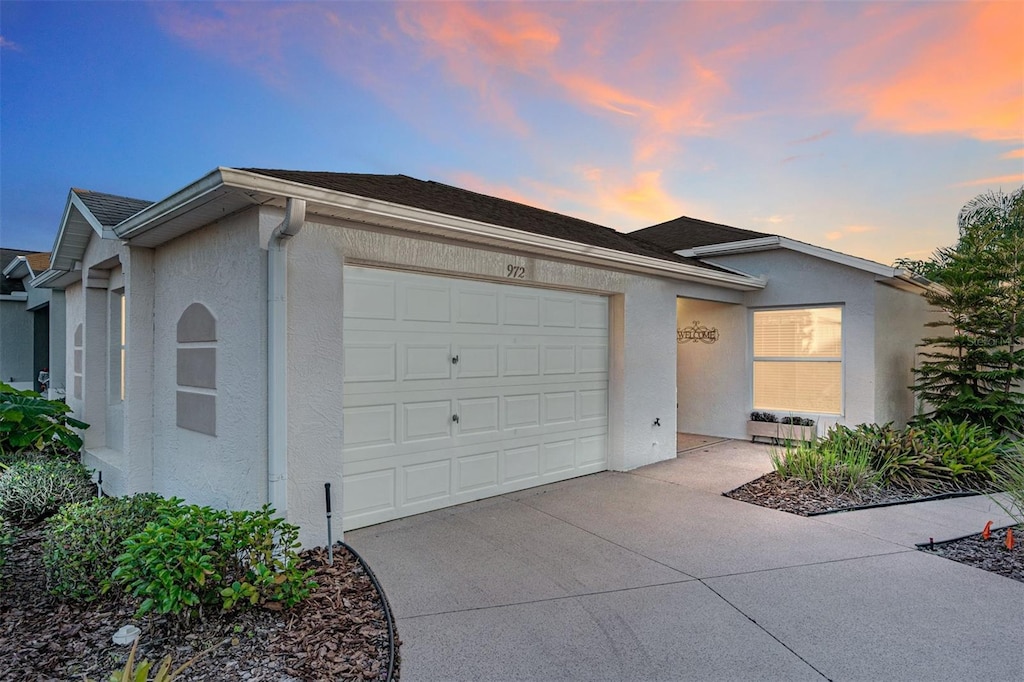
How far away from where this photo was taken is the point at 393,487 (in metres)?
4.99

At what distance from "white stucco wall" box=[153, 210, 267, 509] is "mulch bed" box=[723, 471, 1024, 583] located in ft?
16.7

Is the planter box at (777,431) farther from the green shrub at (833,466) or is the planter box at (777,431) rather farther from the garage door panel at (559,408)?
the garage door panel at (559,408)

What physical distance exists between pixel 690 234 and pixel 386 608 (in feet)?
34.9

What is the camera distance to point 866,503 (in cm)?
557

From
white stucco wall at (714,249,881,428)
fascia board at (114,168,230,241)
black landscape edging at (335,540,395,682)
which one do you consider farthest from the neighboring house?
white stucco wall at (714,249,881,428)

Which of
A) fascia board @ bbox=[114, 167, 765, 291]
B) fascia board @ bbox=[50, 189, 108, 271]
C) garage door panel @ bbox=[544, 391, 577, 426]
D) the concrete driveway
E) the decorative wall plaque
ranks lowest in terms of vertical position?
the concrete driveway

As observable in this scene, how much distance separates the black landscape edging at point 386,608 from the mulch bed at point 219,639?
35 millimetres

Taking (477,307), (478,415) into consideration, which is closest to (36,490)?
(478,415)

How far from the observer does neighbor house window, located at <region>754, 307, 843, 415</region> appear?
881 centimetres

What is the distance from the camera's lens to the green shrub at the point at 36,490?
5.30 meters

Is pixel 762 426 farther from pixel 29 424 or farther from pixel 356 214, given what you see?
pixel 29 424

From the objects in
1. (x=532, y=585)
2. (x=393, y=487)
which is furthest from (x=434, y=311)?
(x=532, y=585)

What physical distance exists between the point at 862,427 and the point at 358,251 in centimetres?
700

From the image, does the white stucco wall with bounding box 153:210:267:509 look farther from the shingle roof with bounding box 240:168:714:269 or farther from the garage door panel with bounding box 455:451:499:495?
the garage door panel with bounding box 455:451:499:495
